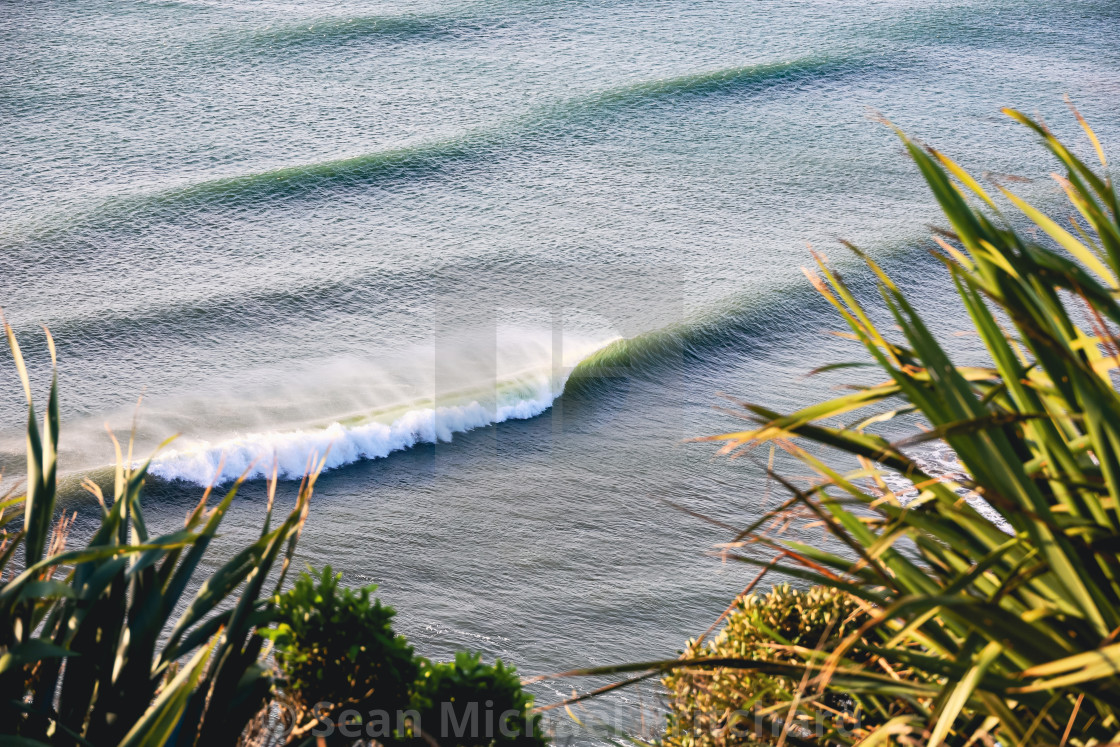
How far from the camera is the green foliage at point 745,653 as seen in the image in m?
3.85

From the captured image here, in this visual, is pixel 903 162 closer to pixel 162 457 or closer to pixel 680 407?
pixel 680 407

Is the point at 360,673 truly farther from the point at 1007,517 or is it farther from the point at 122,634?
the point at 1007,517

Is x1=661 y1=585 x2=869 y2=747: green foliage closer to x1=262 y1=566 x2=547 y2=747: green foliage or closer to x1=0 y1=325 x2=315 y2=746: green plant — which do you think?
x1=262 y1=566 x2=547 y2=747: green foliage

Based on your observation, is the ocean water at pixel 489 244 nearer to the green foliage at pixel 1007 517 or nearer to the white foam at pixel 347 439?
the white foam at pixel 347 439

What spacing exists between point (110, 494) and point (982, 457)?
30.0 ft

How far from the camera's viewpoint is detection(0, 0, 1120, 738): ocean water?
8609 millimetres

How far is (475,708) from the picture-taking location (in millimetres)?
3520

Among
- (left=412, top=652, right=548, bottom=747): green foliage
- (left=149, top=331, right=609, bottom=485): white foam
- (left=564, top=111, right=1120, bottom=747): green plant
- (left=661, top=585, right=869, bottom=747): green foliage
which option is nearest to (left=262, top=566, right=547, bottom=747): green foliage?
(left=412, top=652, right=548, bottom=747): green foliage

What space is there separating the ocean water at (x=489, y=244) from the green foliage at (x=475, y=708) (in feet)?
5.94

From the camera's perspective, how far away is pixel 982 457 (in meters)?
2.12

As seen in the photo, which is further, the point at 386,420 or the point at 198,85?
the point at 198,85

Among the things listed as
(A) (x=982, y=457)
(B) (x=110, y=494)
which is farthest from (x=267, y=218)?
(A) (x=982, y=457)

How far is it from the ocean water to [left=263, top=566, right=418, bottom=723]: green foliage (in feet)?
6.14

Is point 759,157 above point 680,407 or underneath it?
above
